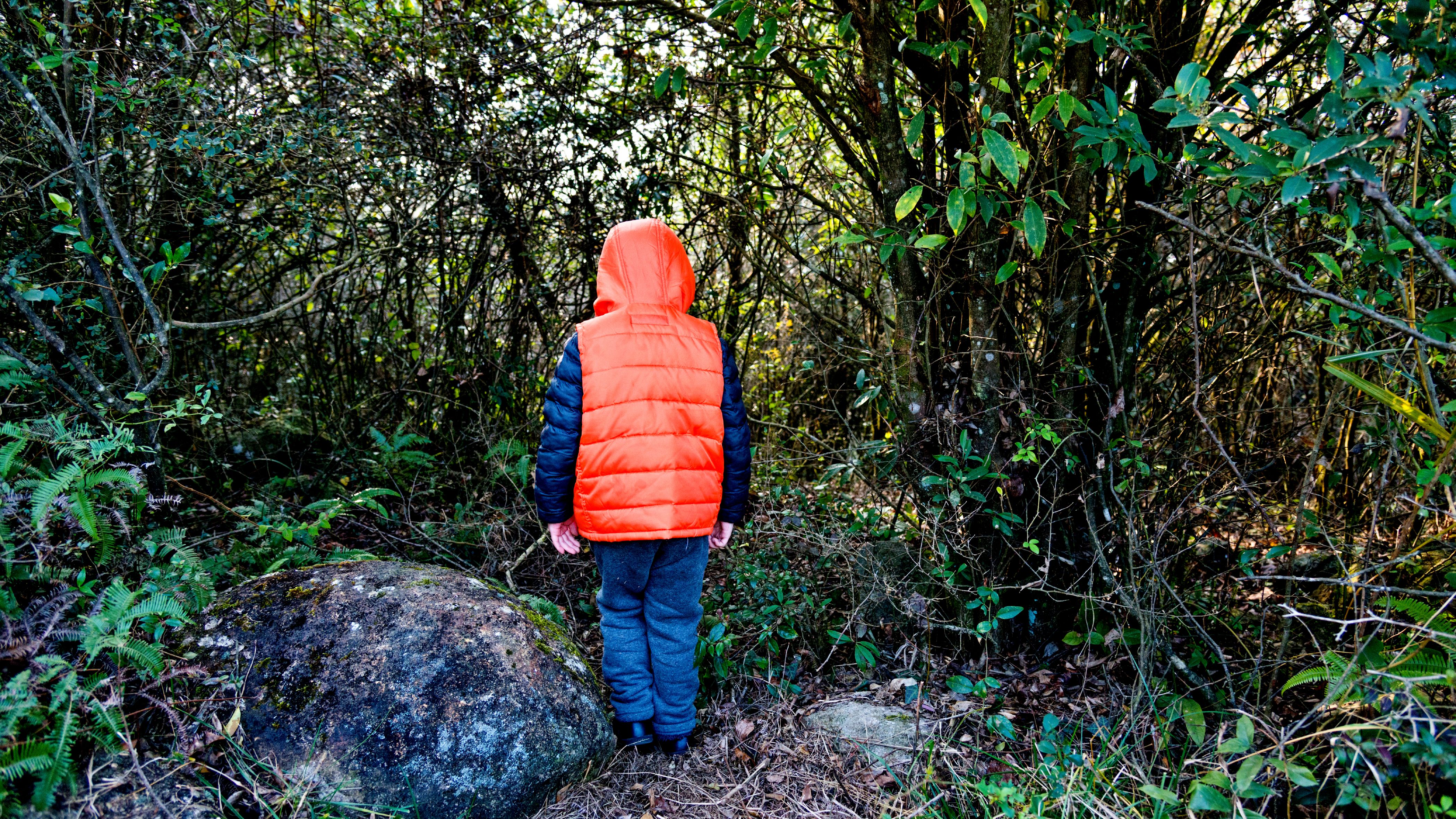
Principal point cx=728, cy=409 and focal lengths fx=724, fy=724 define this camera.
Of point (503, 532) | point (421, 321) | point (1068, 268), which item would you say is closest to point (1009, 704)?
point (1068, 268)

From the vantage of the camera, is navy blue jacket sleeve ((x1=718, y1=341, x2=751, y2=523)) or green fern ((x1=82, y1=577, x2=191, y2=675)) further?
navy blue jacket sleeve ((x1=718, y1=341, x2=751, y2=523))

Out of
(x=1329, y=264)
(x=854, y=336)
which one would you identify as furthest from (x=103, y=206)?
(x=1329, y=264)

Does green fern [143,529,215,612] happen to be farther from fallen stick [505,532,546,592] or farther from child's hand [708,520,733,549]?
child's hand [708,520,733,549]

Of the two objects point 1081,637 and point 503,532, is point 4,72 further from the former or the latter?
point 1081,637

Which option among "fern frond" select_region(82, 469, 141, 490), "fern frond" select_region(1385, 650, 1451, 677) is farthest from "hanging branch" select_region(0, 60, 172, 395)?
"fern frond" select_region(1385, 650, 1451, 677)

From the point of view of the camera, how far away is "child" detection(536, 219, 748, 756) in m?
2.64

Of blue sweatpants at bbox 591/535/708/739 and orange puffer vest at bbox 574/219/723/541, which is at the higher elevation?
orange puffer vest at bbox 574/219/723/541

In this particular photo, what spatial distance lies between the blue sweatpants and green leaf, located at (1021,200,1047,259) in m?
1.60

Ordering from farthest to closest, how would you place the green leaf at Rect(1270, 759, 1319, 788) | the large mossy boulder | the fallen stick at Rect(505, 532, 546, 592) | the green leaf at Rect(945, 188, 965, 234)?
the fallen stick at Rect(505, 532, 546, 592) < the green leaf at Rect(945, 188, 965, 234) < the large mossy boulder < the green leaf at Rect(1270, 759, 1319, 788)

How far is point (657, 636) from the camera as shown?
2.87 m

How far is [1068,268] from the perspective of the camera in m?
2.99

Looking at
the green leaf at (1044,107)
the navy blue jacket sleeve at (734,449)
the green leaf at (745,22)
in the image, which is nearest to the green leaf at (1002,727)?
the navy blue jacket sleeve at (734,449)

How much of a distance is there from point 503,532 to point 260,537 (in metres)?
1.15

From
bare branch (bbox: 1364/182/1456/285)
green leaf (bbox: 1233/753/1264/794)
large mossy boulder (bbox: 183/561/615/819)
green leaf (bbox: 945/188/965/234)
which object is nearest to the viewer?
bare branch (bbox: 1364/182/1456/285)
